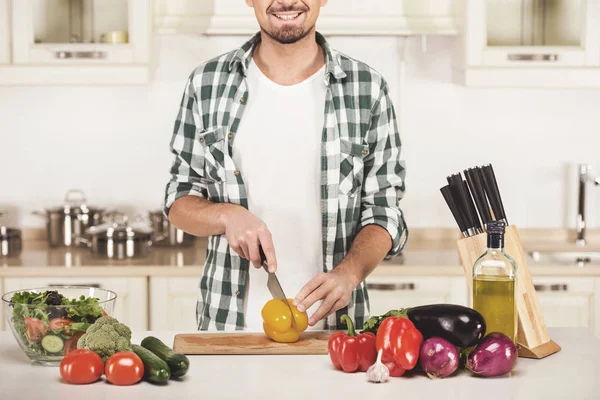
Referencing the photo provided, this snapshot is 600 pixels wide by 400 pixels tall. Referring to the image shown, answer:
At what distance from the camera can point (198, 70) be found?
220 cm

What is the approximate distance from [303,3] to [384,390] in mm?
973

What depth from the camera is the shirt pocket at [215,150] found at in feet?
7.01

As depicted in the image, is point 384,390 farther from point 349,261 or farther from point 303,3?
point 303,3

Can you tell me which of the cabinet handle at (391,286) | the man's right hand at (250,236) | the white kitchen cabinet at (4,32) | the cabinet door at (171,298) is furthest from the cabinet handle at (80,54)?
the man's right hand at (250,236)

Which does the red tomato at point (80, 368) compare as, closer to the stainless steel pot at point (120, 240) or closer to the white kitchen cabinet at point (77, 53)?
the stainless steel pot at point (120, 240)

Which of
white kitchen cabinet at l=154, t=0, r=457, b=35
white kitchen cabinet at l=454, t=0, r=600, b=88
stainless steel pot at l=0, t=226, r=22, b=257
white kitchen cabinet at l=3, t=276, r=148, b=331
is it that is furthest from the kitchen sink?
stainless steel pot at l=0, t=226, r=22, b=257

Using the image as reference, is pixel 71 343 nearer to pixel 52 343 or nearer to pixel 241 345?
pixel 52 343

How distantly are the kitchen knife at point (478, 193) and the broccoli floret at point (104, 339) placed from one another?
71 centimetres

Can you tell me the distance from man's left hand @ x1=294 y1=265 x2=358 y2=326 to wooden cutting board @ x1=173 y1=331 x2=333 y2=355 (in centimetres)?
6

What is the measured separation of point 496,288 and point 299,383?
0.41m

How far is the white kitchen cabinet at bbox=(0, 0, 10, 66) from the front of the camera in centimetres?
316

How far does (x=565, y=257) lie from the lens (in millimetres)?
3369

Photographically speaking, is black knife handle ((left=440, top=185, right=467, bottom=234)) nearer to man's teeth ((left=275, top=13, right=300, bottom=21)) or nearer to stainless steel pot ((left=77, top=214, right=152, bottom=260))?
man's teeth ((left=275, top=13, right=300, bottom=21))

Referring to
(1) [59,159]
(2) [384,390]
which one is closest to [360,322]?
(2) [384,390]
